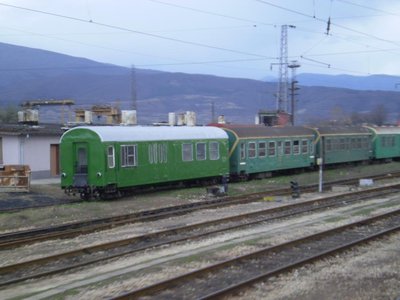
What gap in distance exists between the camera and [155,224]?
16781mm

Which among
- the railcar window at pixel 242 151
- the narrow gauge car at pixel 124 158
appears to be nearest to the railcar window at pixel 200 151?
the narrow gauge car at pixel 124 158

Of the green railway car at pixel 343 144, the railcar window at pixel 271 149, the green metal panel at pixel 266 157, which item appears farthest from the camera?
the green railway car at pixel 343 144

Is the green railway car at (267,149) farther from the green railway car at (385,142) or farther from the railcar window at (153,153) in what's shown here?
the green railway car at (385,142)

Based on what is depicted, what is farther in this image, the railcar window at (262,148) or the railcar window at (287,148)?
the railcar window at (287,148)

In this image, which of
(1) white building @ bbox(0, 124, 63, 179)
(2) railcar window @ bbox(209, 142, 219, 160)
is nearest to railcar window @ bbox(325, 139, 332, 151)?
(2) railcar window @ bbox(209, 142, 219, 160)

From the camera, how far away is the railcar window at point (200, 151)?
1072 inches

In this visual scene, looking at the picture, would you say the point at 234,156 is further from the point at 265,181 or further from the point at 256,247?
the point at 256,247

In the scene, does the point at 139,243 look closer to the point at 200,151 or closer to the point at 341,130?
the point at 200,151

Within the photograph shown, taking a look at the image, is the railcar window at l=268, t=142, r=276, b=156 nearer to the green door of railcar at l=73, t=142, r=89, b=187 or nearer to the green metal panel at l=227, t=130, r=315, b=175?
the green metal panel at l=227, t=130, r=315, b=175

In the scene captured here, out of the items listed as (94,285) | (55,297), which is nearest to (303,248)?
(94,285)

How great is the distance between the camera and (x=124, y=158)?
75.0 feet

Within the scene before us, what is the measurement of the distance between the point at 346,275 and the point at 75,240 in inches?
283

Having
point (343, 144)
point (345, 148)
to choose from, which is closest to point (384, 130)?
point (345, 148)

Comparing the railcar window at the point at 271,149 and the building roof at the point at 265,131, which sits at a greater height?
the building roof at the point at 265,131
